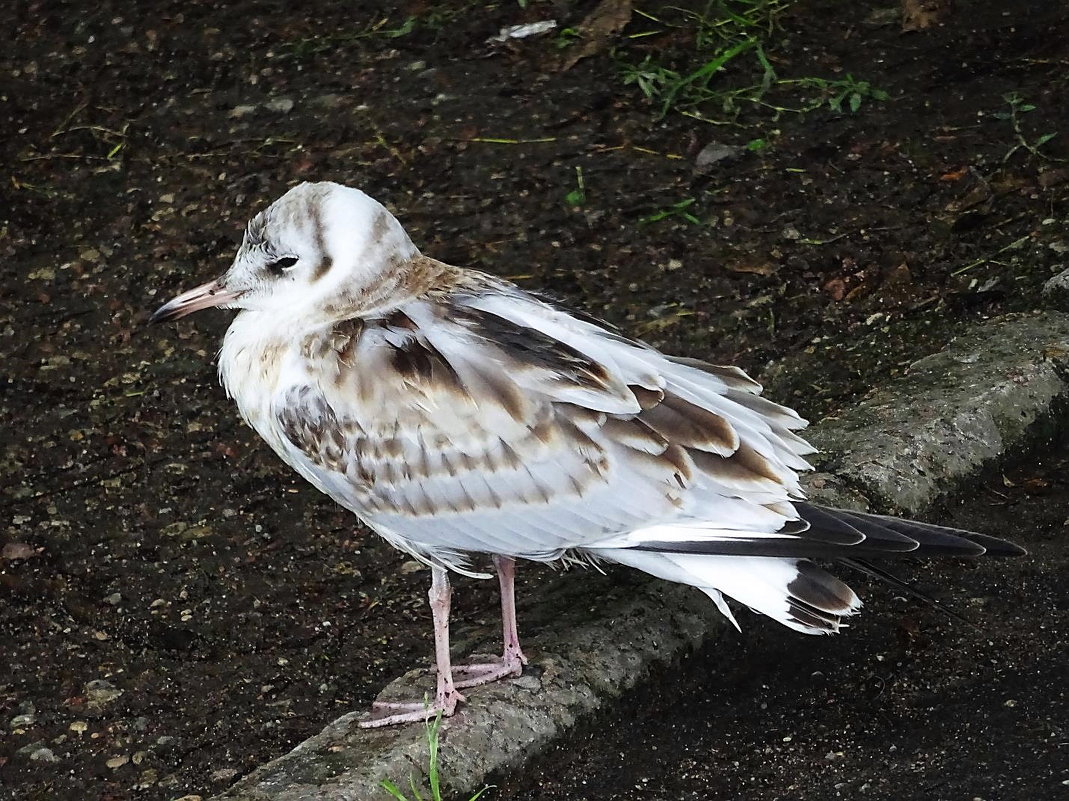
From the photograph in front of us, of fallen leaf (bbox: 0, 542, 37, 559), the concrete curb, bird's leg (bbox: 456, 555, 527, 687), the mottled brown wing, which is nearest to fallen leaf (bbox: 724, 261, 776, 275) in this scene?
the concrete curb

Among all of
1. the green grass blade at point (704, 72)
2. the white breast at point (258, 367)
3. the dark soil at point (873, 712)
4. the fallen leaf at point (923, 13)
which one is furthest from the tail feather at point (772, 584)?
the fallen leaf at point (923, 13)

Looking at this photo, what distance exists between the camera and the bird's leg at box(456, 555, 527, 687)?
11.7ft

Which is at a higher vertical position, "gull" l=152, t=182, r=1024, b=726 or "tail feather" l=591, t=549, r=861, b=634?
"gull" l=152, t=182, r=1024, b=726

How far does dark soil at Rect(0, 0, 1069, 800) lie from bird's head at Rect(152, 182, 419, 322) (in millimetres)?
911

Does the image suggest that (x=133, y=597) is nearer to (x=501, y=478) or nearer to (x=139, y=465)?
(x=139, y=465)

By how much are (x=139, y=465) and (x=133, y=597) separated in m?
0.63

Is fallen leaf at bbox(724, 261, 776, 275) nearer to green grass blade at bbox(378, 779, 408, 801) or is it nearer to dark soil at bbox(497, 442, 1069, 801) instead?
dark soil at bbox(497, 442, 1069, 801)

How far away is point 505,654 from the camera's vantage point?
359 cm

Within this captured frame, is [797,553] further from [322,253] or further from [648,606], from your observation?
[322,253]

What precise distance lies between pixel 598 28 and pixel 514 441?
357cm

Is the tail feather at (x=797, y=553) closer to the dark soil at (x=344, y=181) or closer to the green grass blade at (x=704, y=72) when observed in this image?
the dark soil at (x=344, y=181)

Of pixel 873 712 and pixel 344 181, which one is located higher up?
Answer: pixel 344 181

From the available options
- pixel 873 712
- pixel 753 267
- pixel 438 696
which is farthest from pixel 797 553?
pixel 753 267

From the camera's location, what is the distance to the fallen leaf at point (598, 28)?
6.41 meters
